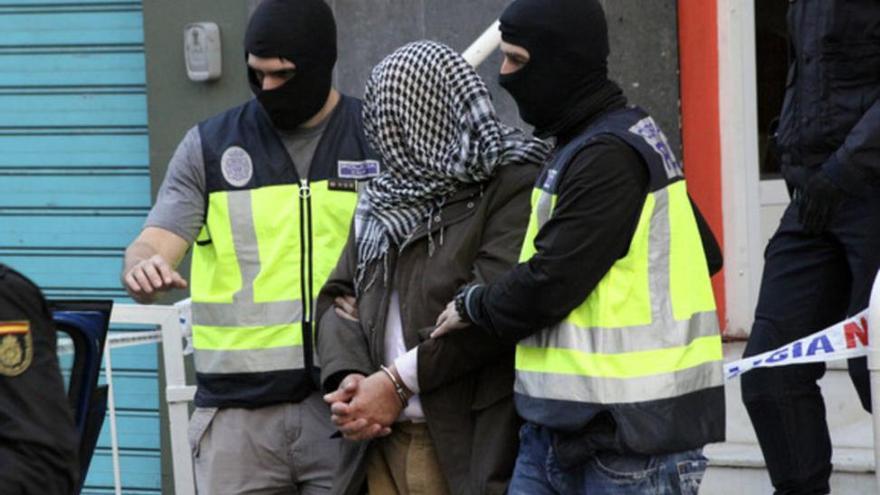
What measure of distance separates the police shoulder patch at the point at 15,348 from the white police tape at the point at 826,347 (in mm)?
2183

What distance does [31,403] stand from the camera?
332 centimetres

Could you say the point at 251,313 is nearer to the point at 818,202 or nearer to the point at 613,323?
the point at 613,323

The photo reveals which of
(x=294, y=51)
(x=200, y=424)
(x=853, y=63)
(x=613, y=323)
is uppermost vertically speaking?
(x=294, y=51)

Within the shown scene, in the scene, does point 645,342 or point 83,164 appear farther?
point 83,164

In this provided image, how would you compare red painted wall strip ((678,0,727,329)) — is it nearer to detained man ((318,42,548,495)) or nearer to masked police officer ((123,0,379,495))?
masked police officer ((123,0,379,495))

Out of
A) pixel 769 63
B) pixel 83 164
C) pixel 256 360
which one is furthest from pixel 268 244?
pixel 83 164

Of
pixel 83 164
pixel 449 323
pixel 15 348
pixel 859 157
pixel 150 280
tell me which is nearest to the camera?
pixel 15 348

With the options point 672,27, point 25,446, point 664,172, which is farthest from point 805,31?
point 25,446

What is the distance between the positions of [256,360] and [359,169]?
1.95 ft

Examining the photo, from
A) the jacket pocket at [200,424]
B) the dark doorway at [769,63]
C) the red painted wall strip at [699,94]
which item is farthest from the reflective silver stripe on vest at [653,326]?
the dark doorway at [769,63]

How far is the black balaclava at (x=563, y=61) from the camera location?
4355 mm

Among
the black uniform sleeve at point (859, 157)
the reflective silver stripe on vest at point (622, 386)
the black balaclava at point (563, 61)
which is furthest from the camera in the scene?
the black uniform sleeve at point (859, 157)

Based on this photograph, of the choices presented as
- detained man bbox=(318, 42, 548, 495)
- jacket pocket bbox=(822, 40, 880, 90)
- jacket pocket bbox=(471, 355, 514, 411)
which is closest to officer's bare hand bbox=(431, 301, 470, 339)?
detained man bbox=(318, 42, 548, 495)

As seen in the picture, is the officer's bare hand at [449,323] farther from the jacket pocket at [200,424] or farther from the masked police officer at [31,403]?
the masked police officer at [31,403]
